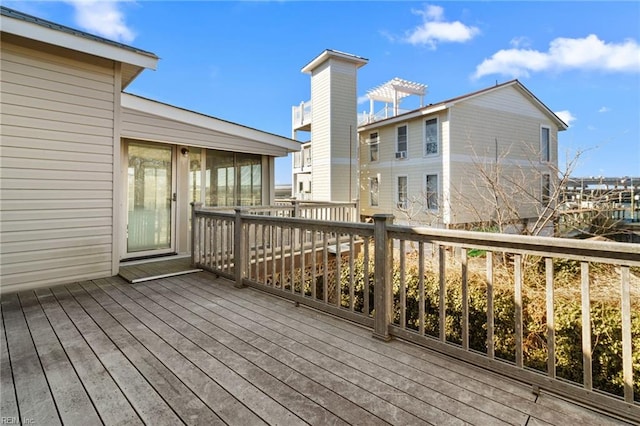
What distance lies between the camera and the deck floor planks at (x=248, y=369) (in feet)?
5.41

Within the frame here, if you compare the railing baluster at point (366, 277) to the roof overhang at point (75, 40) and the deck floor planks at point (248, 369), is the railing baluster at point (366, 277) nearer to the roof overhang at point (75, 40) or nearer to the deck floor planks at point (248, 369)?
the deck floor planks at point (248, 369)

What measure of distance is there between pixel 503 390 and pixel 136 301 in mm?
3448

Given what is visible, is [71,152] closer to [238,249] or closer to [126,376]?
[238,249]

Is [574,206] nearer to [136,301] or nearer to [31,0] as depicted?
[136,301]

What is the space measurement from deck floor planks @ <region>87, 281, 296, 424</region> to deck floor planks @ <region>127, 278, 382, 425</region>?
0.16 metres

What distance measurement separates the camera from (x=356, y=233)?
2.77 meters

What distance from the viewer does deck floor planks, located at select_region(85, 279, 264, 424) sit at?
5.40 ft

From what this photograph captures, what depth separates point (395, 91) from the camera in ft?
54.3

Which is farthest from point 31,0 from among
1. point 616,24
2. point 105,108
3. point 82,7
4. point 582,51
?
point 582,51

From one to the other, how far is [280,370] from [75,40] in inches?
175

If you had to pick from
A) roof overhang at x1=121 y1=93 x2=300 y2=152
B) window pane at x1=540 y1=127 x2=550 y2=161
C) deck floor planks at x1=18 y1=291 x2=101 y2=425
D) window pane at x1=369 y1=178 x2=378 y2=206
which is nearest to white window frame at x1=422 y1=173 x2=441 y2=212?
window pane at x1=369 y1=178 x2=378 y2=206

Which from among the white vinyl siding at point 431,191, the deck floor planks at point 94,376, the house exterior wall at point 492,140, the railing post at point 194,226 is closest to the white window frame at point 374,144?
the white vinyl siding at point 431,191

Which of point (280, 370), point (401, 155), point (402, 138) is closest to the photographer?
point (280, 370)

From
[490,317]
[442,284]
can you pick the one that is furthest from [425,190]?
[490,317]
